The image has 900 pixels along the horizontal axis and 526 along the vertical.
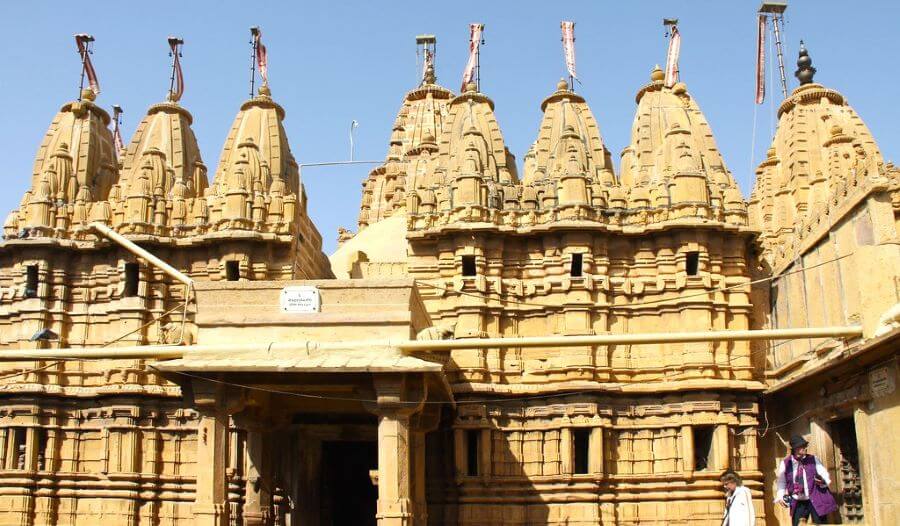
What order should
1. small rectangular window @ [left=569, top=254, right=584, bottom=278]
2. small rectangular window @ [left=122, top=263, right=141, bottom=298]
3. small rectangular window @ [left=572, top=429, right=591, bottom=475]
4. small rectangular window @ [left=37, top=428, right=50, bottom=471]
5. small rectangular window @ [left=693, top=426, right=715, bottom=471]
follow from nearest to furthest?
small rectangular window @ [left=693, top=426, right=715, bottom=471] → small rectangular window @ [left=572, top=429, right=591, bottom=475] → small rectangular window @ [left=37, top=428, right=50, bottom=471] → small rectangular window @ [left=569, top=254, right=584, bottom=278] → small rectangular window @ [left=122, top=263, right=141, bottom=298]

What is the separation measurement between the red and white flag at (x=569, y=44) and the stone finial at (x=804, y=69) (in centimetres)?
826

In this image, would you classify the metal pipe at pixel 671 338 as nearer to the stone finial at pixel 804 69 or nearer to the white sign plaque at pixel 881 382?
the white sign plaque at pixel 881 382

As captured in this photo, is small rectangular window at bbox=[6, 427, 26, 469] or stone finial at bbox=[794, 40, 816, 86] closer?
small rectangular window at bbox=[6, 427, 26, 469]

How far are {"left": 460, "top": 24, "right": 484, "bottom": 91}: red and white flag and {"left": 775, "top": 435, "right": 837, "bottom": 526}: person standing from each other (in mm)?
16207

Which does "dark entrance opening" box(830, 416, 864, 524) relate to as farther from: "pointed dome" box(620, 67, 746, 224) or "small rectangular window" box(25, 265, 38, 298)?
"small rectangular window" box(25, 265, 38, 298)

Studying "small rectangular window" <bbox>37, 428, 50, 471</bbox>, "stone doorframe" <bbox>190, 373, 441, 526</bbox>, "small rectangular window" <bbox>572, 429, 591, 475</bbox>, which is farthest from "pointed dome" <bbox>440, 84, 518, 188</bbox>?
"small rectangular window" <bbox>37, 428, 50, 471</bbox>

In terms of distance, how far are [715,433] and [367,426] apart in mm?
7855

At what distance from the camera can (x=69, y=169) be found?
2612 centimetres

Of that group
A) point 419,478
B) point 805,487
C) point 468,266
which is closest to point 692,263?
point 468,266

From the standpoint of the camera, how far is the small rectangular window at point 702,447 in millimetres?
21828

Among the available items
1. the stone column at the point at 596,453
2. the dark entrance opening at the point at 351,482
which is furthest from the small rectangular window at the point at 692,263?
the dark entrance opening at the point at 351,482

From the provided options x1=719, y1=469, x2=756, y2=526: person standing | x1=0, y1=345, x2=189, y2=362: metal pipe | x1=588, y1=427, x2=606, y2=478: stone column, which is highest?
x1=0, y1=345, x2=189, y2=362: metal pipe

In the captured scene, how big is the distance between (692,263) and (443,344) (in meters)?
9.95

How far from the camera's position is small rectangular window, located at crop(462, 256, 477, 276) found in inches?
926
